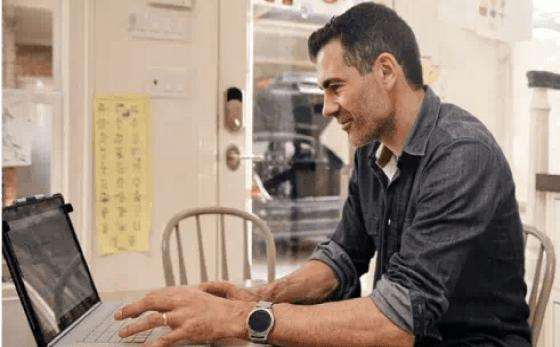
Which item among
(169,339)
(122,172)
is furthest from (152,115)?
(169,339)

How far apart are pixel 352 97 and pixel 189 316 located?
1.78 feet

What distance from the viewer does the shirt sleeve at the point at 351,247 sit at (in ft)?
4.70

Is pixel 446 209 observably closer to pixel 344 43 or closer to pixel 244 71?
pixel 344 43

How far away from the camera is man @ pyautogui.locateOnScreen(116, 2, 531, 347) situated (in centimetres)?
100

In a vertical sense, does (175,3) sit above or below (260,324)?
above

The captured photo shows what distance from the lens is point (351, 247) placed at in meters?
1.47

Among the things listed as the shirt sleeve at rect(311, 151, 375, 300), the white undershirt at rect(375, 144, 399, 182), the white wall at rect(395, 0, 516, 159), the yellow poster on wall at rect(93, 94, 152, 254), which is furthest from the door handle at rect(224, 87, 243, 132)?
the white undershirt at rect(375, 144, 399, 182)

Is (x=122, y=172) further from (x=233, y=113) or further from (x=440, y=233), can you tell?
(x=440, y=233)

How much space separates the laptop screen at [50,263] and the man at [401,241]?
0.40 ft

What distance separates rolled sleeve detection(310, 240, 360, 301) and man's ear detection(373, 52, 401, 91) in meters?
0.44

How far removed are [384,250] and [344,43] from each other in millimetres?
472

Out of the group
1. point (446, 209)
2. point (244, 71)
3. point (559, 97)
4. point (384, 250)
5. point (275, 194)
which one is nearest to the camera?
point (446, 209)

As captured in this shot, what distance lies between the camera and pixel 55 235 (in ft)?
3.67

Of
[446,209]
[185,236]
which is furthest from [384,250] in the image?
Result: [185,236]
